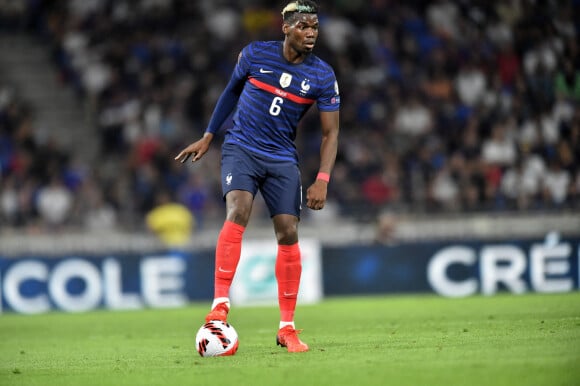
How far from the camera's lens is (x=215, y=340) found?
712 cm

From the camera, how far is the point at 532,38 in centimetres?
1664

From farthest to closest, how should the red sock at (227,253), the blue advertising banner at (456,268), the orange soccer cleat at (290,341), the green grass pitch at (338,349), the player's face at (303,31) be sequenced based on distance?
1. the blue advertising banner at (456,268)
2. the player's face at (303,31)
3. the red sock at (227,253)
4. the orange soccer cleat at (290,341)
5. the green grass pitch at (338,349)

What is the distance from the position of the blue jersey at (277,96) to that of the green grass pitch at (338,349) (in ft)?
5.11

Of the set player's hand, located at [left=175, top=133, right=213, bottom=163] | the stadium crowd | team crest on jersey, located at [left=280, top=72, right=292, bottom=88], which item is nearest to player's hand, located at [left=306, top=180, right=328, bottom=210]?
team crest on jersey, located at [left=280, top=72, right=292, bottom=88]

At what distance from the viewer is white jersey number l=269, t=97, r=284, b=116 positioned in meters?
7.66

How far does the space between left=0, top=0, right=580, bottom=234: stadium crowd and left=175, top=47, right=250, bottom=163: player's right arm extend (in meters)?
8.68

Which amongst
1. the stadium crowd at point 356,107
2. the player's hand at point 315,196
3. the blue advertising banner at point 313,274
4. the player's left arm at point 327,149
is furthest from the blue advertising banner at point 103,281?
the player's hand at point 315,196

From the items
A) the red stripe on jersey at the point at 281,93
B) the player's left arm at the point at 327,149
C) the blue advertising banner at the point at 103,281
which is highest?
the red stripe on jersey at the point at 281,93

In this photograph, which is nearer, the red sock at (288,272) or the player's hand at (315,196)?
the player's hand at (315,196)

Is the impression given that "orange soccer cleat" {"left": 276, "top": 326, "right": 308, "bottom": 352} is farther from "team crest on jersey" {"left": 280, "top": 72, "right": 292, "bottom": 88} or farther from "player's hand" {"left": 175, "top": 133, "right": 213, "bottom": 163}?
"team crest on jersey" {"left": 280, "top": 72, "right": 292, "bottom": 88}

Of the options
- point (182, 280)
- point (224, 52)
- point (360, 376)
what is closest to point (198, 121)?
point (224, 52)

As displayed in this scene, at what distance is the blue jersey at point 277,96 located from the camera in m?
7.64

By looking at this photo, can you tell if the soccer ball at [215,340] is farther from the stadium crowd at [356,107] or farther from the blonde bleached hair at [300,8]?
the stadium crowd at [356,107]

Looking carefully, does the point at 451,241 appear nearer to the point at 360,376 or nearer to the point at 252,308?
the point at 252,308
